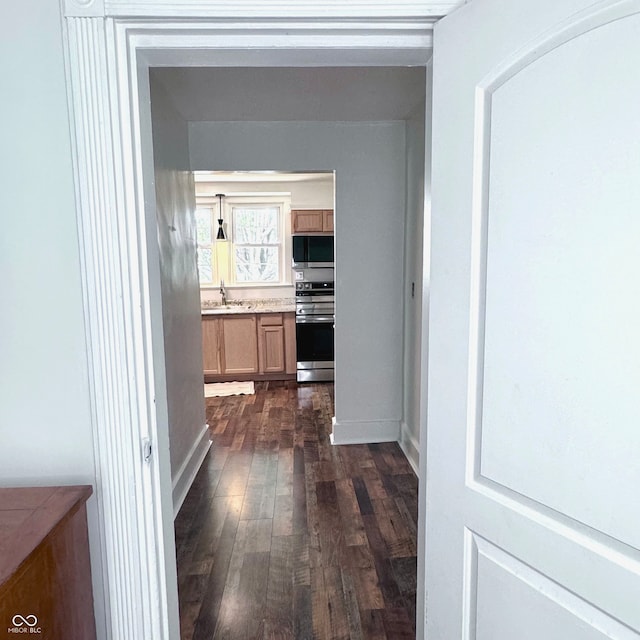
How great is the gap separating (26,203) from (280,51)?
2.30ft

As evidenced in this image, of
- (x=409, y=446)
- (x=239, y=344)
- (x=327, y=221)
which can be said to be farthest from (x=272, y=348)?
(x=409, y=446)

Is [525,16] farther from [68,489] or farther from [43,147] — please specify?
[68,489]

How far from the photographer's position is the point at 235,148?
3.19 meters

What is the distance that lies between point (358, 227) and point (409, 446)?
1.67 metres

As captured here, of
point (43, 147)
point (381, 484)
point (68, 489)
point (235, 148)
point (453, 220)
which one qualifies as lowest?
point (381, 484)

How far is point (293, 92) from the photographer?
254 centimetres

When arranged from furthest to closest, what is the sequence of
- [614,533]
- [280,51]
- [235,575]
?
[235,575]
[280,51]
[614,533]

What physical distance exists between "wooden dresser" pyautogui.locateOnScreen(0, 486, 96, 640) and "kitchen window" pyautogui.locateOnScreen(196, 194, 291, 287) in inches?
195

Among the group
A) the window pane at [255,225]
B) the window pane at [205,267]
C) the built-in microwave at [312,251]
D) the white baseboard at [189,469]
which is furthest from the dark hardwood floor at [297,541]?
the window pane at [255,225]

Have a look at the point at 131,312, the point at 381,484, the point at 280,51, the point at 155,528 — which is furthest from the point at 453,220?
the point at 381,484

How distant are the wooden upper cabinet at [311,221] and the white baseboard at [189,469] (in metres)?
2.60

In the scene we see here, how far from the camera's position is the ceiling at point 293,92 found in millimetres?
2236

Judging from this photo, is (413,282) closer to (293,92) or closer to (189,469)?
(293,92)

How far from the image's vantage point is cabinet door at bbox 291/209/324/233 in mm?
5090
